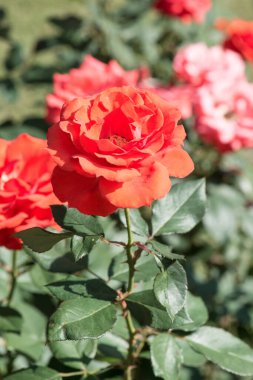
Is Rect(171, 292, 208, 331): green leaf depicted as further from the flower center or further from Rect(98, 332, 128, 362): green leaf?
the flower center

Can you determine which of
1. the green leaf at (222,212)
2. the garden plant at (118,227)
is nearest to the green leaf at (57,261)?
the garden plant at (118,227)

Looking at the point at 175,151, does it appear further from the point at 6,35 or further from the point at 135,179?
the point at 6,35

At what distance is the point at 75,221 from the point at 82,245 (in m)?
0.07

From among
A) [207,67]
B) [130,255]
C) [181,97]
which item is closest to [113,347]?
[130,255]

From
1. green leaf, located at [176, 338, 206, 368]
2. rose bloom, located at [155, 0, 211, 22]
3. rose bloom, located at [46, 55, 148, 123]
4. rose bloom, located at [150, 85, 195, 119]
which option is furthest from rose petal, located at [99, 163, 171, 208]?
rose bloom, located at [155, 0, 211, 22]

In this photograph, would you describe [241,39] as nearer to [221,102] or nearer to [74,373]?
[221,102]

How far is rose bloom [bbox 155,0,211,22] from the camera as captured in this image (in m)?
2.32

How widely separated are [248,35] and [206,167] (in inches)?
16.5

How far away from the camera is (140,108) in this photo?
82 centimetres

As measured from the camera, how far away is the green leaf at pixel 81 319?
0.77m

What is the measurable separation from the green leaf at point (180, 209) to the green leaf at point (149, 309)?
0.09 metres

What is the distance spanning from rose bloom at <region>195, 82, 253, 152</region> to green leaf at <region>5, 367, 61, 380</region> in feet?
2.75

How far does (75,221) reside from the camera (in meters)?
0.83

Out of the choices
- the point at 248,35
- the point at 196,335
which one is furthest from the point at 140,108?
the point at 248,35
